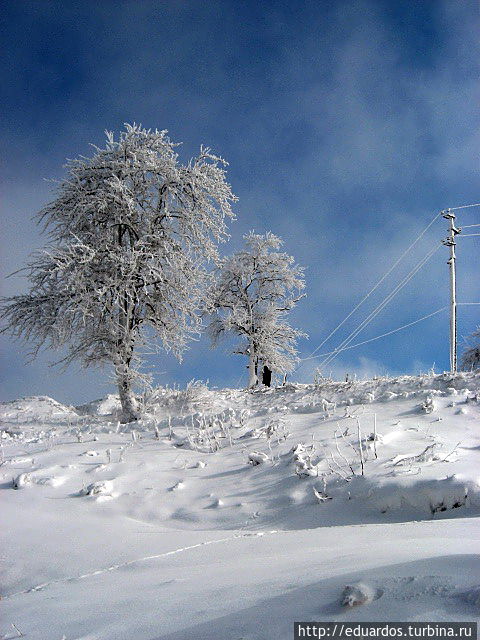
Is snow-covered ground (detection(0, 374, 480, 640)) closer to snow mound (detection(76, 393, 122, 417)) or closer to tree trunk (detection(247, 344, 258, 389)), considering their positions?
snow mound (detection(76, 393, 122, 417))

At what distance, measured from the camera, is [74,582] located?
3559mm

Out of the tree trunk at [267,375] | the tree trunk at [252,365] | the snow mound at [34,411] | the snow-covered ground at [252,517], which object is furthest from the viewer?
the tree trunk at [267,375]

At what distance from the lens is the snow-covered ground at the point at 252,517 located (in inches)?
77.1

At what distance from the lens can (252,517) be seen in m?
5.55

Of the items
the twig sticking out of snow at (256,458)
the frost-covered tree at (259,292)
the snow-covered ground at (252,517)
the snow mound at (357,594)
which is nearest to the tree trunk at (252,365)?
the frost-covered tree at (259,292)

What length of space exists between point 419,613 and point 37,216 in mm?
15795

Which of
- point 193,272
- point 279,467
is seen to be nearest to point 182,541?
point 279,467

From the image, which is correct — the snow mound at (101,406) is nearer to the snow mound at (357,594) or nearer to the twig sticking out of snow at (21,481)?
the twig sticking out of snow at (21,481)

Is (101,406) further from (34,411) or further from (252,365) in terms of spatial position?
(252,365)

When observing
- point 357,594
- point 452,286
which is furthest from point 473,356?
point 357,594

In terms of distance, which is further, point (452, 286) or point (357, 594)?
point (452, 286)

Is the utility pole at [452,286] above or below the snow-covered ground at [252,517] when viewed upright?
above

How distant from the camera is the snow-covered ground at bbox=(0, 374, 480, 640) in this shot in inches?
77.1

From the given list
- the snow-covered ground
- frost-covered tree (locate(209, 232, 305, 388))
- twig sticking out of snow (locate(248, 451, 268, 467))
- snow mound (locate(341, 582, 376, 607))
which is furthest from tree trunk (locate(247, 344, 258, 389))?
snow mound (locate(341, 582, 376, 607))
